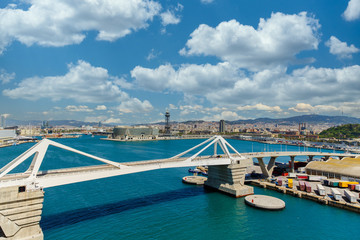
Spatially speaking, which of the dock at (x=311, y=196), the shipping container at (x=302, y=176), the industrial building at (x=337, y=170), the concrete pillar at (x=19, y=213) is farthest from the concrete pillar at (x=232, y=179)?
the concrete pillar at (x=19, y=213)

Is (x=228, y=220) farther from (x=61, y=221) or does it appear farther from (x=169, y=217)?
(x=61, y=221)

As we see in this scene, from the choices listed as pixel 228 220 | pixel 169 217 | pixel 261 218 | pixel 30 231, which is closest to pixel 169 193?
pixel 169 217

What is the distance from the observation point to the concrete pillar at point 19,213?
22.1 m

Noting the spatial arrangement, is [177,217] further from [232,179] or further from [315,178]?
[315,178]

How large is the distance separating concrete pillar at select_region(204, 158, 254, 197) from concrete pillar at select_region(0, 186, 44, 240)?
32.9 meters

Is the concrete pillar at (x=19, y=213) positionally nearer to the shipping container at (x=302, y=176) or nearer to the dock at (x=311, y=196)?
the dock at (x=311, y=196)

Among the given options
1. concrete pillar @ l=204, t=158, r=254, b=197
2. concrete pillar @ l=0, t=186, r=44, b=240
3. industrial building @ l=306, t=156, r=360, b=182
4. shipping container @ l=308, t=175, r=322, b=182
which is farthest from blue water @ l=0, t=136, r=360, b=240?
industrial building @ l=306, t=156, r=360, b=182

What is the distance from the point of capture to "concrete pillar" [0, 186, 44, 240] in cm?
2211

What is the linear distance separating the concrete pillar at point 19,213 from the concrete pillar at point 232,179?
32.9 m

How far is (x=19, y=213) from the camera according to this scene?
22906 millimetres

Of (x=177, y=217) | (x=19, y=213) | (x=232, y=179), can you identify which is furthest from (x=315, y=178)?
(x=19, y=213)

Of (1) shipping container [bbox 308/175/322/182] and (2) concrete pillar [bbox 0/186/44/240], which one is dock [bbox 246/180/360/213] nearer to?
(1) shipping container [bbox 308/175/322/182]

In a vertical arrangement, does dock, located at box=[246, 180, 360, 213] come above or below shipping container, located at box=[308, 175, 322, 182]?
below

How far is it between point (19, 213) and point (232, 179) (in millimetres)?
35099
